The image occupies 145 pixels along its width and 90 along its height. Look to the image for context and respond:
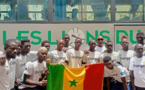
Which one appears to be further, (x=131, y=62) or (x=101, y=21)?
(x=101, y=21)

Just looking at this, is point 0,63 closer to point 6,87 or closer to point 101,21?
point 6,87

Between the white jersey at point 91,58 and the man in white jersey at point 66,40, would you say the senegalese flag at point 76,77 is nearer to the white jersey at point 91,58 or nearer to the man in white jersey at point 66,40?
the white jersey at point 91,58

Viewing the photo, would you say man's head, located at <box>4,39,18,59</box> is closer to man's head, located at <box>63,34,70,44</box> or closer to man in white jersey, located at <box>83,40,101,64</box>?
man in white jersey, located at <box>83,40,101,64</box>

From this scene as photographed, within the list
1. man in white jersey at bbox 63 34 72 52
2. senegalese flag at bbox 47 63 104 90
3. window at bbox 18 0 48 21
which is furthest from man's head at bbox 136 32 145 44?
window at bbox 18 0 48 21

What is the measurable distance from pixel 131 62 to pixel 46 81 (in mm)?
1933

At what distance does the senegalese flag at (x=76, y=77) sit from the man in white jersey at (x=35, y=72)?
0.32 meters

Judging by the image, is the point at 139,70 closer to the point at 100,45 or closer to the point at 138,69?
the point at 138,69

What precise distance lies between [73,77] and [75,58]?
22.0 inches

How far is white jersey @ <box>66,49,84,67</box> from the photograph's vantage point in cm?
618

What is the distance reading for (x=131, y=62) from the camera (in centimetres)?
591

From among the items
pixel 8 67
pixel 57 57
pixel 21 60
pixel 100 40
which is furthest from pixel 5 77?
pixel 100 40

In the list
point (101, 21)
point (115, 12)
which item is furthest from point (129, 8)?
point (101, 21)

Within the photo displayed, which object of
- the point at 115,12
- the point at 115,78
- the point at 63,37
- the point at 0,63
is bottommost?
the point at 115,78

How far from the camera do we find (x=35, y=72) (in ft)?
17.1
